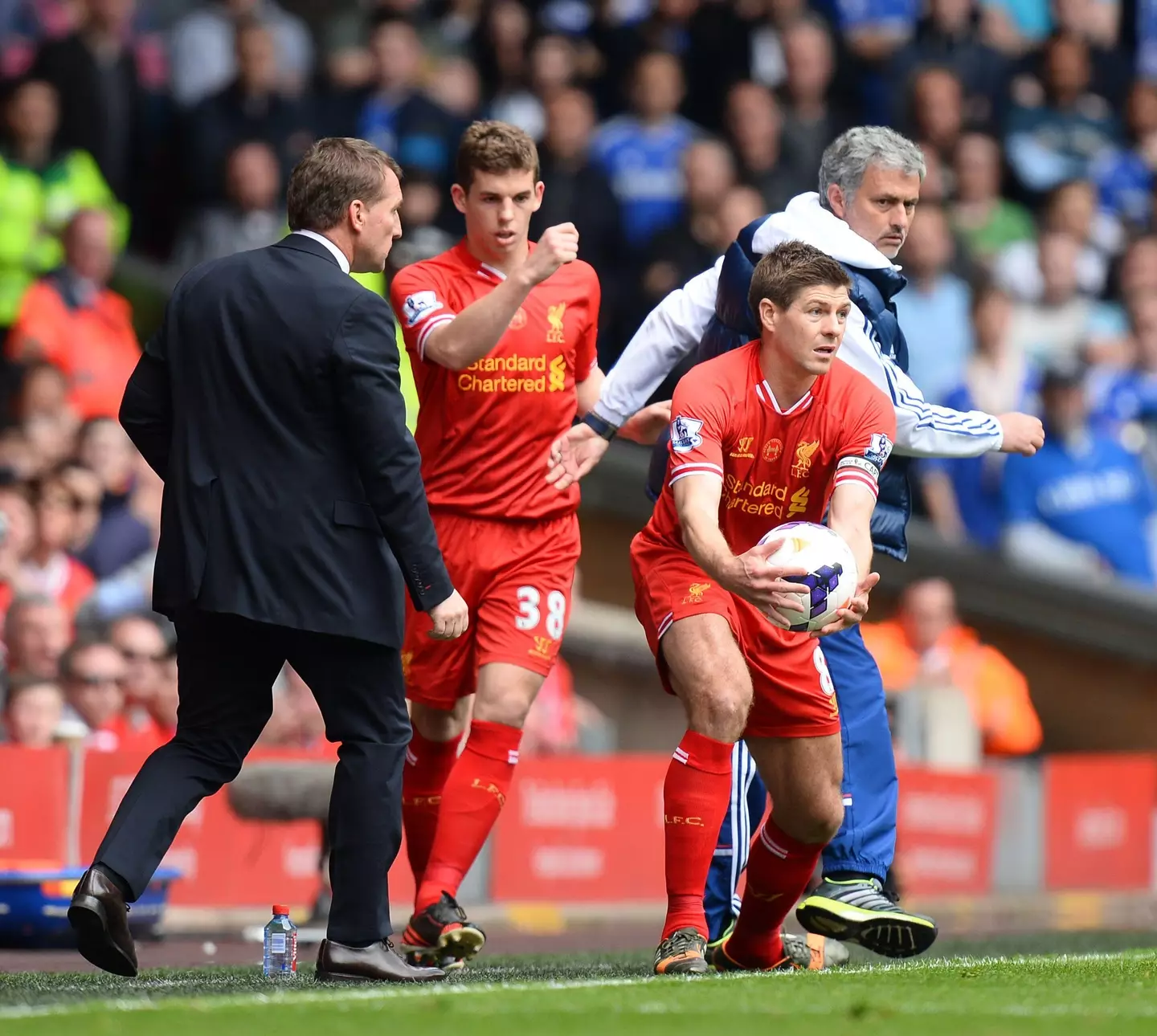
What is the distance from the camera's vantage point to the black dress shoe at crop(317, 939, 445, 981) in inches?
254

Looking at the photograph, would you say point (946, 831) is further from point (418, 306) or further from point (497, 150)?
point (497, 150)

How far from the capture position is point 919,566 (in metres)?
14.8

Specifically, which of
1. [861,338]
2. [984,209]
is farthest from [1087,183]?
[861,338]

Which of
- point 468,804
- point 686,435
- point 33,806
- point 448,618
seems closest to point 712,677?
point 686,435

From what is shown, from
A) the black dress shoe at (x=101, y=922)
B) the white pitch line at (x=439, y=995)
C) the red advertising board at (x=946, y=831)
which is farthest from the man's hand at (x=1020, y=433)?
the red advertising board at (x=946, y=831)

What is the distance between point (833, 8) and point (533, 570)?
10519 mm

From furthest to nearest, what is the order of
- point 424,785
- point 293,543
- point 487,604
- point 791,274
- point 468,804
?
point 424,785 < point 487,604 < point 468,804 < point 791,274 < point 293,543

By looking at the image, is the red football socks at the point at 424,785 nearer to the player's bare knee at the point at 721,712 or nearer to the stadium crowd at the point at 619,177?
the player's bare knee at the point at 721,712

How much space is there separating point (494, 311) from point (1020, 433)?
69.3 inches

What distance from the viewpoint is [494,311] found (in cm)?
736

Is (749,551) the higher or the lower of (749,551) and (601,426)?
the lower

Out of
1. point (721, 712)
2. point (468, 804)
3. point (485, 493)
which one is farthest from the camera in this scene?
point (485, 493)

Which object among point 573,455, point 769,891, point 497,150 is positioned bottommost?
point 769,891

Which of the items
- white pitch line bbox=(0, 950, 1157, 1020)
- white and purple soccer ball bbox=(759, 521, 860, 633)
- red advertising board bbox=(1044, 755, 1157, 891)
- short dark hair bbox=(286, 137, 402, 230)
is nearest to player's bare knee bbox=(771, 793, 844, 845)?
white pitch line bbox=(0, 950, 1157, 1020)
